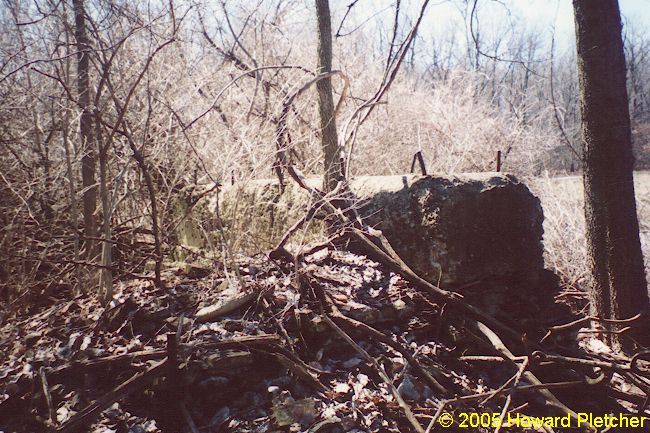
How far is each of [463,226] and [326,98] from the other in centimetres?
198

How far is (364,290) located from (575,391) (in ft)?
5.28

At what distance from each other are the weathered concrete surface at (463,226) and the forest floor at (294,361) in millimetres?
206

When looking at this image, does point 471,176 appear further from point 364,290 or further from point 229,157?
point 229,157

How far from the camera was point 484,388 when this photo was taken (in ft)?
9.66

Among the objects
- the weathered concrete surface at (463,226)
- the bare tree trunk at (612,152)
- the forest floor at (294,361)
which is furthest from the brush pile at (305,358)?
the bare tree trunk at (612,152)

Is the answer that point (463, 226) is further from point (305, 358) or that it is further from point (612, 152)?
point (305, 358)

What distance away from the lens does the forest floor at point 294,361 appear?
2.51m

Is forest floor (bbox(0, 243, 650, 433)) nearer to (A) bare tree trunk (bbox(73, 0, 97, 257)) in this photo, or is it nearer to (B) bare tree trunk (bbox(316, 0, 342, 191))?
(A) bare tree trunk (bbox(73, 0, 97, 257))

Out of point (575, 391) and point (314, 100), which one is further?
point (314, 100)

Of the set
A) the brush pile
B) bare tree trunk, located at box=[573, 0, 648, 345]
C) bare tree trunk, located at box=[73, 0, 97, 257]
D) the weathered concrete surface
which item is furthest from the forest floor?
bare tree trunk, located at box=[73, 0, 97, 257]

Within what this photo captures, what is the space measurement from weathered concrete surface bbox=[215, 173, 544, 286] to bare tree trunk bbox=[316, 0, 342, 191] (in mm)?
739

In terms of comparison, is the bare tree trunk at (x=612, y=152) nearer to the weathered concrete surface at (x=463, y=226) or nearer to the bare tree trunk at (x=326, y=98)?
the weathered concrete surface at (x=463, y=226)

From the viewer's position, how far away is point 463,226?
137 inches

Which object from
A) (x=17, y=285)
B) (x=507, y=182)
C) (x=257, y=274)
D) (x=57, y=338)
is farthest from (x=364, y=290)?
(x=17, y=285)
